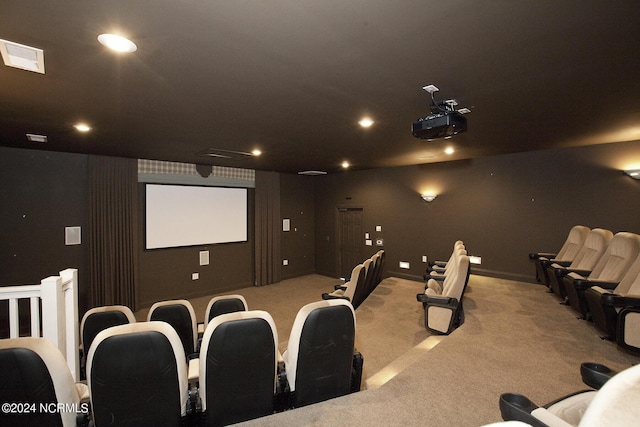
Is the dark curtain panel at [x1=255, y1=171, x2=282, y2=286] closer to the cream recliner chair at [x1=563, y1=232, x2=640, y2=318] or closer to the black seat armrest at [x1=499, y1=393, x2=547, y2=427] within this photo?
the cream recliner chair at [x1=563, y1=232, x2=640, y2=318]

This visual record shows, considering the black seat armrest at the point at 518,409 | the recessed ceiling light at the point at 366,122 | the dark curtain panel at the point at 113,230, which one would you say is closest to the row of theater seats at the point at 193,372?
the black seat armrest at the point at 518,409

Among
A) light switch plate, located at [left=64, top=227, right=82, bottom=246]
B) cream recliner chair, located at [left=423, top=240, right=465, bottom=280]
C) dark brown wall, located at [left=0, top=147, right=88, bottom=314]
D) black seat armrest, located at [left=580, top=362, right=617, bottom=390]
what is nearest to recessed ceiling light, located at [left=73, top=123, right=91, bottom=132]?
dark brown wall, located at [left=0, top=147, right=88, bottom=314]

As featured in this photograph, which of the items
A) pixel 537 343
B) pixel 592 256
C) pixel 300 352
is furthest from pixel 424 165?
pixel 300 352

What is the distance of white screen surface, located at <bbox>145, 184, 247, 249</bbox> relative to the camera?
19.3 ft

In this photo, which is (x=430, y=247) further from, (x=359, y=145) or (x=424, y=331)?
(x=359, y=145)

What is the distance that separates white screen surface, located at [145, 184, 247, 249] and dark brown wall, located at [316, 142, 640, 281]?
2884mm

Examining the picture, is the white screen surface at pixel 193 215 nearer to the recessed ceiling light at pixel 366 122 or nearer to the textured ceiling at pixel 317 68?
the textured ceiling at pixel 317 68

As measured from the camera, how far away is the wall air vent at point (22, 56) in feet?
5.66

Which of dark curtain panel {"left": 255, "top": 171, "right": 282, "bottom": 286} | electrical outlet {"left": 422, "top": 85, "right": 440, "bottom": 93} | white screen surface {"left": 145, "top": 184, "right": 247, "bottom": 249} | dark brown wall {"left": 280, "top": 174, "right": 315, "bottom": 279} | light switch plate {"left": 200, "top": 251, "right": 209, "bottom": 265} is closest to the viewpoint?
electrical outlet {"left": 422, "top": 85, "right": 440, "bottom": 93}

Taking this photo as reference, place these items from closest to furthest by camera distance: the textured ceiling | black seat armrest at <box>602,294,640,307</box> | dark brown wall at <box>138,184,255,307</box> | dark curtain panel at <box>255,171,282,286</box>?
the textured ceiling < black seat armrest at <box>602,294,640,307</box> < dark brown wall at <box>138,184,255,307</box> < dark curtain panel at <box>255,171,282,286</box>

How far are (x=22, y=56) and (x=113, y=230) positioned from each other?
416cm

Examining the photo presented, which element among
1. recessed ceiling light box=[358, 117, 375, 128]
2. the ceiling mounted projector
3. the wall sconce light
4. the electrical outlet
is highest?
recessed ceiling light box=[358, 117, 375, 128]

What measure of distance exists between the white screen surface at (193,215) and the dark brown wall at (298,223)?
3.93 feet

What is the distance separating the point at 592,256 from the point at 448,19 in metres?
4.01
